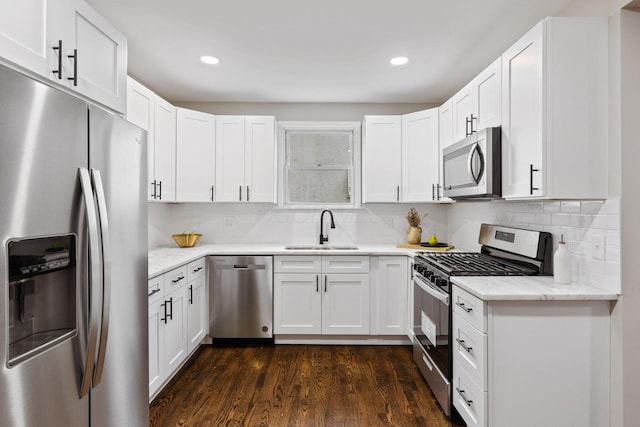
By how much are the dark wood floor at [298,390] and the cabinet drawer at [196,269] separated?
29.2 inches

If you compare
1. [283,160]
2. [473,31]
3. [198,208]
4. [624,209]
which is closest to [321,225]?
[283,160]

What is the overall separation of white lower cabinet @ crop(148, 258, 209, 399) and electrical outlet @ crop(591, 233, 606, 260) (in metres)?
2.55

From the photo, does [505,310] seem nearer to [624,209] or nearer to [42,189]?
[624,209]

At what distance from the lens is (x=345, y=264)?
3.37m

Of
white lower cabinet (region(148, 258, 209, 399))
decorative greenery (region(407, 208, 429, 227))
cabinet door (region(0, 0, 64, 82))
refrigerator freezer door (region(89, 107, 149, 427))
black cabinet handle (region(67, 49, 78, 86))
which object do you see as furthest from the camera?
decorative greenery (region(407, 208, 429, 227))

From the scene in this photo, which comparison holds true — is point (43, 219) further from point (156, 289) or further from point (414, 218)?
point (414, 218)

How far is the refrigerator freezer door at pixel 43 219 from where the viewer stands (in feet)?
3.01

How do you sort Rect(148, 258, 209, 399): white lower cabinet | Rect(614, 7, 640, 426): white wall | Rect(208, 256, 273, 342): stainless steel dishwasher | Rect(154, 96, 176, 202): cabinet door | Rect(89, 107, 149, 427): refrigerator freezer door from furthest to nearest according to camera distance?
Rect(208, 256, 273, 342): stainless steel dishwasher
Rect(154, 96, 176, 202): cabinet door
Rect(148, 258, 209, 399): white lower cabinet
Rect(614, 7, 640, 426): white wall
Rect(89, 107, 149, 427): refrigerator freezer door

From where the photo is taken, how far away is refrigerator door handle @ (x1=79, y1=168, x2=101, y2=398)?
116 cm

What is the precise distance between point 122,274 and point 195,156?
2.31m

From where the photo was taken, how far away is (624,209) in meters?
1.69

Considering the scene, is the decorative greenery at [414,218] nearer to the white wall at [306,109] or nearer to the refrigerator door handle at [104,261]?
the white wall at [306,109]

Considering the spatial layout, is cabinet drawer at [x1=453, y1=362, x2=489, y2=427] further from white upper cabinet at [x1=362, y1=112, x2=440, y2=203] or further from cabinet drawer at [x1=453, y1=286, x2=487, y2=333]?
white upper cabinet at [x1=362, y1=112, x2=440, y2=203]

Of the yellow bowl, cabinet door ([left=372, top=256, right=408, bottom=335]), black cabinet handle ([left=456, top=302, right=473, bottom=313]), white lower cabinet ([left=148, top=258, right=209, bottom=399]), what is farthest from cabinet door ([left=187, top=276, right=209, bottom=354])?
black cabinet handle ([left=456, top=302, right=473, bottom=313])
